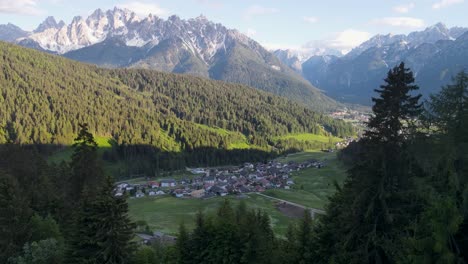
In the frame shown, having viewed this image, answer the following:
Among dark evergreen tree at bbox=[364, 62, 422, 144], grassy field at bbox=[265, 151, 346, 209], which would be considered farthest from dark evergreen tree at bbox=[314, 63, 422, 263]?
grassy field at bbox=[265, 151, 346, 209]

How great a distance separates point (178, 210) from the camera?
11431 centimetres

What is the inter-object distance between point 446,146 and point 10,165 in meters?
64.6

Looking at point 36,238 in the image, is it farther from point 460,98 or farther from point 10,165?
point 460,98

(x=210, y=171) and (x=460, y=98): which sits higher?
(x=460, y=98)

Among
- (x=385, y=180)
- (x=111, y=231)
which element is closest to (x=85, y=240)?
(x=111, y=231)

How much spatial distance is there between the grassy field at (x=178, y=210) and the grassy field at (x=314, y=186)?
11084 mm

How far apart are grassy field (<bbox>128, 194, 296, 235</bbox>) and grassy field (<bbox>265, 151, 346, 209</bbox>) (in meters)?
11.1

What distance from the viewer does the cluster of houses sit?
141375mm

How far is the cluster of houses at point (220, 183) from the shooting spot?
141375 millimetres

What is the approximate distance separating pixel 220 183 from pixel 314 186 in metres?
40.4

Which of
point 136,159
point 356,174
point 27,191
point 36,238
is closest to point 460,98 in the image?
point 356,174

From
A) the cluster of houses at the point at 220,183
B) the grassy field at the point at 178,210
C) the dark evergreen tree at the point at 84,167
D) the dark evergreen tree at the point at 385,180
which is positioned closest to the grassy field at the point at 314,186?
the cluster of houses at the point at 220,183

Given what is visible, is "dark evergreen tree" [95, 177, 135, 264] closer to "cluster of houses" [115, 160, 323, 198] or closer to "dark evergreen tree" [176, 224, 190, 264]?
"dark evergreen tree" [176, 224, 190, 264]

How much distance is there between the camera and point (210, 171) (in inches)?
7613
